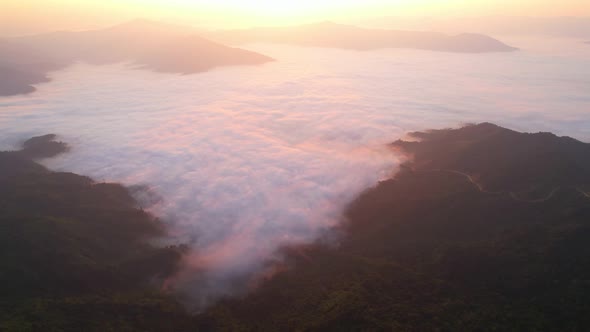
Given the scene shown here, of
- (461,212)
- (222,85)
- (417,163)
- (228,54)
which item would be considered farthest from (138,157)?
(228,54)

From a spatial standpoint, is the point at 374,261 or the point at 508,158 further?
the point at 508,158

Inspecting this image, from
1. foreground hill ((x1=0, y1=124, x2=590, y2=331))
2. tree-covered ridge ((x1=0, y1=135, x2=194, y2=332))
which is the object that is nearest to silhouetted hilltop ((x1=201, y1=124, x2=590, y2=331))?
foreground hill ((x1=0, y1=124, x2=590, y2=331))

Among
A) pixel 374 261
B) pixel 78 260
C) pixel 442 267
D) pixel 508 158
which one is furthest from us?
pixel 508 158

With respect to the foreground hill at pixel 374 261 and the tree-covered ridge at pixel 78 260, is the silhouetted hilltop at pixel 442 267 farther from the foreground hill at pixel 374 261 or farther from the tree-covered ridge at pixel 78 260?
the tree-covered ridge at pixel 78 260

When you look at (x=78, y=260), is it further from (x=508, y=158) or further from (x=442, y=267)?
(x=508, y=158)

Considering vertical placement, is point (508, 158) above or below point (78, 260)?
above

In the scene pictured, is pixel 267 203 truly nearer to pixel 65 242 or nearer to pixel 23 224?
pixel 65 242

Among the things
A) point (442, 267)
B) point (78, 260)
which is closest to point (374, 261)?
point (442, 267)

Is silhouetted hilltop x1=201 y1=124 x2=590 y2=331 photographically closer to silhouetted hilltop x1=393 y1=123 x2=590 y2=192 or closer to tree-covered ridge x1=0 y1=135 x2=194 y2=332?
silhouetted hilltop x1=393 y1=123 x2=590 y2=192

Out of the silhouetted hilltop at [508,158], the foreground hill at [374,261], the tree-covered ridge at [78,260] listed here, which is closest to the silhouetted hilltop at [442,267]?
the foreground hill at [374,261]
